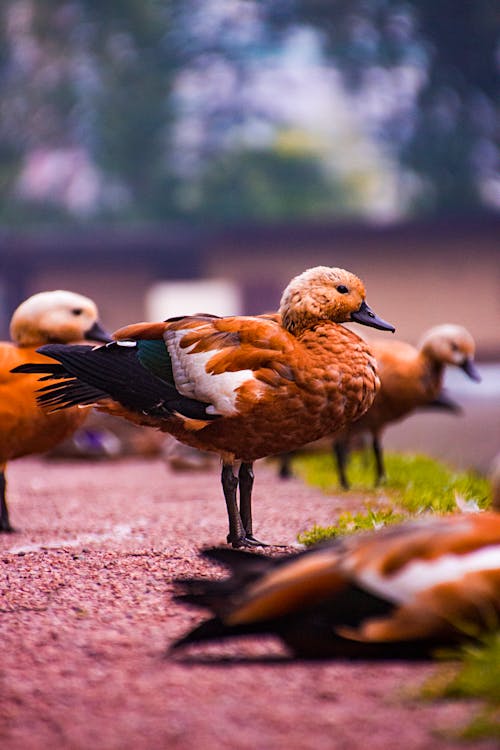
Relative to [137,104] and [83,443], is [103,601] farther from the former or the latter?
[137,104]

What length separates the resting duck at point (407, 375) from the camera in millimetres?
5520

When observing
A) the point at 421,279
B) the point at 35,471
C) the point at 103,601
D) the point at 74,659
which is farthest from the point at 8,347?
the point at 421,279

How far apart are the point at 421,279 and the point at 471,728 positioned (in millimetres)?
16793

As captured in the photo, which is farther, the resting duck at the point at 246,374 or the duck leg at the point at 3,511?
the duck leg at the point at 3,511

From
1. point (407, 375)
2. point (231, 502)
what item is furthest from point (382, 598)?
point (407, 375)

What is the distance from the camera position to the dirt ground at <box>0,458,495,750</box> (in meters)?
1.82

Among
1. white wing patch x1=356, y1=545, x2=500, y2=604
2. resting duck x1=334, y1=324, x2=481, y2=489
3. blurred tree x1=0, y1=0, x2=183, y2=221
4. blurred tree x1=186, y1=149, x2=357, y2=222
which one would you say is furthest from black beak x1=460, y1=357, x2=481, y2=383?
blurred tree x1=0, y1=0, x2=183, y2=221

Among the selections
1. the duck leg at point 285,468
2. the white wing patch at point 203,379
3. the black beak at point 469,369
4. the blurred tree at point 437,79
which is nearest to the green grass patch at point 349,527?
the white wing patch at point 203,379

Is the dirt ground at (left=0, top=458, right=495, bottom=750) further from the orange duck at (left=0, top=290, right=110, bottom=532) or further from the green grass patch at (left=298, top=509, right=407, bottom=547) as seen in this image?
the orange duck at (left=0, top=290, right=110, bottom=532)

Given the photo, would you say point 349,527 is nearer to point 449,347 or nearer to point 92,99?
point 449,347

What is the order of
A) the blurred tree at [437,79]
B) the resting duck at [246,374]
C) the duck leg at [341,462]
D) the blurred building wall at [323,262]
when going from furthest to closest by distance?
the blurred tree at [437,79] < the blurred building wall at [323,262] < the duck leg at [341,462] < the resting duck at [246,374]

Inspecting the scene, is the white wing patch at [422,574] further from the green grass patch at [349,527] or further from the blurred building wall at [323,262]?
the blurred building wall at [323,262]

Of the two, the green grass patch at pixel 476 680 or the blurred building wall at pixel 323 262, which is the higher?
the blurred building wall at pixel 323 262

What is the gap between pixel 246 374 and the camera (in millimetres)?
3254
